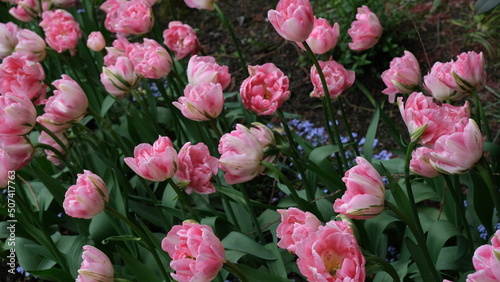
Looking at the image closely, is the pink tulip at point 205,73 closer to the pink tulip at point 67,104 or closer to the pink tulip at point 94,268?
the pink tulip at point 67,104

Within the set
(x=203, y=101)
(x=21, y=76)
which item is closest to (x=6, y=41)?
(x=21, y=76)

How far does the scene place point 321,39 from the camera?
188 cm

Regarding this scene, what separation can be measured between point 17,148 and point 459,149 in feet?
4.01

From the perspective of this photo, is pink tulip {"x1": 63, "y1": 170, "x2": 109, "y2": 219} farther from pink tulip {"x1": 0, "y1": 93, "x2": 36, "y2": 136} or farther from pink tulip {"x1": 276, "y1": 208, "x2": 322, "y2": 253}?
pink tulip {"x1": 276, "y1": 208, "x2": 322, "y2": 253}

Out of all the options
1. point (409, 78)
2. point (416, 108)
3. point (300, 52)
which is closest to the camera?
point (416, 108)

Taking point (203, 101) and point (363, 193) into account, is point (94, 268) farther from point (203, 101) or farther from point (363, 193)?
point (363, 193)

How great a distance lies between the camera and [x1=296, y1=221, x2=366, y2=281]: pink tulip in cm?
112

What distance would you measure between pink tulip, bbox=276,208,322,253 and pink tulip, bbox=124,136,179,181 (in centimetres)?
34

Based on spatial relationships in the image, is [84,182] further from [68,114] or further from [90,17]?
[90,17]

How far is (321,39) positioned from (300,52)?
182 cm

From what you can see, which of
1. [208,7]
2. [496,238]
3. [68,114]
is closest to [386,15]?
[208,7]

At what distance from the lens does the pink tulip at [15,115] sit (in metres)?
1.81

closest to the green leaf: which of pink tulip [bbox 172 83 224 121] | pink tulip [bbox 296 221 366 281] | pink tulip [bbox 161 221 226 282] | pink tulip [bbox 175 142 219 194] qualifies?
pink tulip [bbox 175 142 219 194]

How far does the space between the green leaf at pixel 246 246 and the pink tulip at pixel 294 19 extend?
607 millimetres
